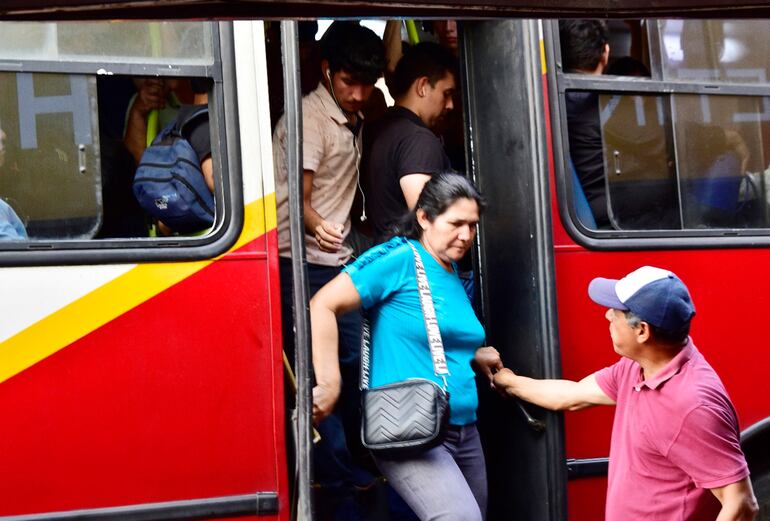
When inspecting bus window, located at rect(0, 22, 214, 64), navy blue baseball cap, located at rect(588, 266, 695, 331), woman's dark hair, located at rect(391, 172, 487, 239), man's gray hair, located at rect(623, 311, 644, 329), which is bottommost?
man's gray hair, located at rect(623, 311, 644, 329)

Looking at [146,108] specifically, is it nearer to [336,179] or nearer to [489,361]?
[336,179]

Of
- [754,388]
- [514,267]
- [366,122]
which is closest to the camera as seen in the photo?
[514,267]

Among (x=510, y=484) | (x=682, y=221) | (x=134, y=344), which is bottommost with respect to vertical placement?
(x=510, y=484)

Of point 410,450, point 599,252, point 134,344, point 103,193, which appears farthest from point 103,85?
point 599,252

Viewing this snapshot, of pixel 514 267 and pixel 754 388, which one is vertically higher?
pixel 514 267

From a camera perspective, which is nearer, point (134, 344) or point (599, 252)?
point (134, 344)

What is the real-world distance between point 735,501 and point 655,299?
563mm

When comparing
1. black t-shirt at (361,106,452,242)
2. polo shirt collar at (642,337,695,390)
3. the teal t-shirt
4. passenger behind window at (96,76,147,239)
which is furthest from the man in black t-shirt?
polo shirt collar at (642,337,695,390)

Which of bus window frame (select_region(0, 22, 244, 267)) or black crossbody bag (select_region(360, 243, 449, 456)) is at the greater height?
bus window frame (select_region(0, 22, 244, 267))

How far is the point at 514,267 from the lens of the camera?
3.66m

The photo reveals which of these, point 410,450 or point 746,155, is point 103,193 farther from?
point 746,155

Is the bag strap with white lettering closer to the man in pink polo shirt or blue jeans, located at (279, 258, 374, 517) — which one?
blue jeans, located at (279, 258, 374, 517)

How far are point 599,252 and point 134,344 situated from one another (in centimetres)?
167

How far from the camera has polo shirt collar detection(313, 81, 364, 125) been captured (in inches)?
152
